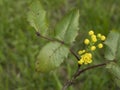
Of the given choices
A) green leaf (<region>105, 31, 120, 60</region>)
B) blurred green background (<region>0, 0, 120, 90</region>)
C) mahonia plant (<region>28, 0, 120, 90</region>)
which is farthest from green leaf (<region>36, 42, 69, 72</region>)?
blurred green background (<region>0, 0, 120, 90</region>)

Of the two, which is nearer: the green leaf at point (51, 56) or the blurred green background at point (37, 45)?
the green leaf at point (51, 56)

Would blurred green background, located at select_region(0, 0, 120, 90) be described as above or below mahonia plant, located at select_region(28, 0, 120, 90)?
below

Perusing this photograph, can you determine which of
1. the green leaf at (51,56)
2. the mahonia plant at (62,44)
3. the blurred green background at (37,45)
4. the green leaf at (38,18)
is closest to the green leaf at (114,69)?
the mahonia plant at (62,44)

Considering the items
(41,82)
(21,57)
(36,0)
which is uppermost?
(36,0)

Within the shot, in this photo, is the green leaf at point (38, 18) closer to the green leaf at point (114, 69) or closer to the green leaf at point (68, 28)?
the green leaf at point (68, 28)

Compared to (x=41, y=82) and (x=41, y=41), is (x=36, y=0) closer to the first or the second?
(x=41, y=82)

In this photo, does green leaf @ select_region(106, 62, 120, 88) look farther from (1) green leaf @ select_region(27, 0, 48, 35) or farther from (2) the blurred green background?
(2) the blurred green background

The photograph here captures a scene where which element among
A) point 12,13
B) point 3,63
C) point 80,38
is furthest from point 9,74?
point 80,38
